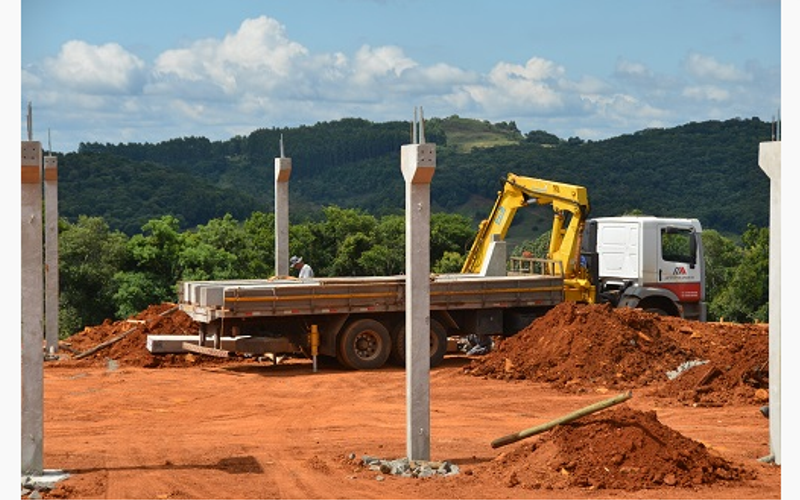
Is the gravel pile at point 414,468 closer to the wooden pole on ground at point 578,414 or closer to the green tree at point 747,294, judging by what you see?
the wooden pole on ground at point 578,414

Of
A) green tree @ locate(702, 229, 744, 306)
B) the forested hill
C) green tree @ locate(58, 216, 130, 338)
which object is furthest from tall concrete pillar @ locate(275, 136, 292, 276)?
the forested hill

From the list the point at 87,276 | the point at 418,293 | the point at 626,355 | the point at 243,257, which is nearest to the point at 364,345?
the point at 626,355

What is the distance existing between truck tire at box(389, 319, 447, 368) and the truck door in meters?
5.51

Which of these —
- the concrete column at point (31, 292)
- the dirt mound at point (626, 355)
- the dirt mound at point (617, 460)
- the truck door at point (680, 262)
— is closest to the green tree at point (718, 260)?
the truck door at point (680, 262)

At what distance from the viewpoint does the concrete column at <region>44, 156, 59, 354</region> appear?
2558 centimetres

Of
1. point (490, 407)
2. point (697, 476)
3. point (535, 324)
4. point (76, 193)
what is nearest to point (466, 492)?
point (697, 476)

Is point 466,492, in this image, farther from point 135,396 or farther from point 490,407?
point 135,396

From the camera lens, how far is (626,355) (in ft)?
73.5

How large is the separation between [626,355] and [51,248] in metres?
12.3

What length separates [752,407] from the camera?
19.2m

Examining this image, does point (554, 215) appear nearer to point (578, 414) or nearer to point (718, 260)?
point (578, 414)

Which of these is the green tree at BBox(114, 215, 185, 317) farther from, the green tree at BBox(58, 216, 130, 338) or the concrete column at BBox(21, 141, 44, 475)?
the concrete column at BBox(21, 141, 44, 475)

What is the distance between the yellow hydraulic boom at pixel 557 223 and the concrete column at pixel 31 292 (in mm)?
15166

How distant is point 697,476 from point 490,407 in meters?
7.06
